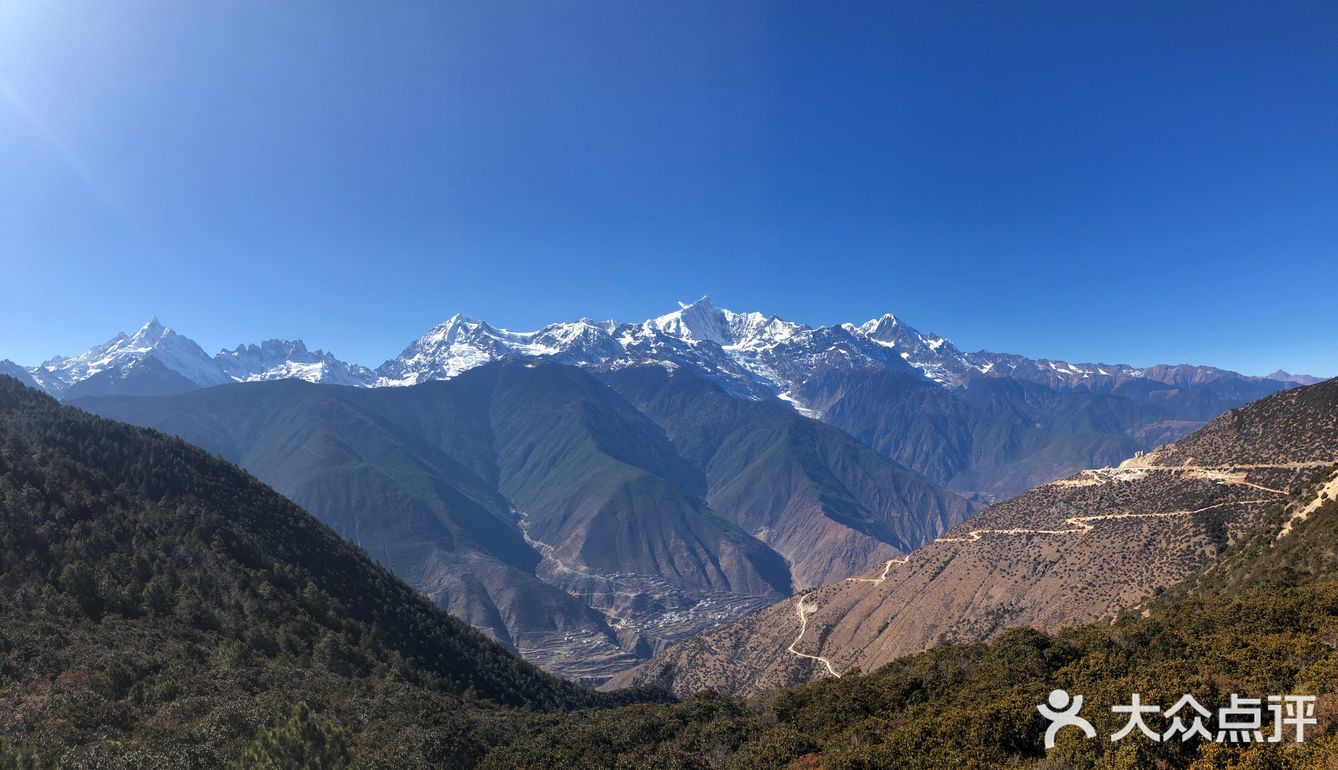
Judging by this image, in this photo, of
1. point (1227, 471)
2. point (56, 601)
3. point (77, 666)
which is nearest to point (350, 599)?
point (56, 601)

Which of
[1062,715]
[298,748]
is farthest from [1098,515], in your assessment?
[298,748]

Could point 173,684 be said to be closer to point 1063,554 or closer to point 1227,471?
point 1063,554

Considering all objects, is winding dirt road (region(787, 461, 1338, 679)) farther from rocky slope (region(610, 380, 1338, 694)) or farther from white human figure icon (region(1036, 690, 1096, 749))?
white human figure icon (region(1036, 690, 1096, 749))

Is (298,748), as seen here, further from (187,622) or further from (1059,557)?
(1059,557)

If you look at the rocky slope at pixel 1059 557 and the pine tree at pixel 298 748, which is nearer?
the pine tree at pixel 298 748

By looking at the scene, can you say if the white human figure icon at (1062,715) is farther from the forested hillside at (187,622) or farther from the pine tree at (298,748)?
the forested hillside at (187,622)

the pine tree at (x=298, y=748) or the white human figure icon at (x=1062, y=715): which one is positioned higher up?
the white human figure icon at (x=1062, y=715)

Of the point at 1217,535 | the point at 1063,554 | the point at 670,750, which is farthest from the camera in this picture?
the point at 1063,554

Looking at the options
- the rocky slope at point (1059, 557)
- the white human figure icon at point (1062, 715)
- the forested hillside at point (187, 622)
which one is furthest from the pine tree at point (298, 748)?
the rocky slope at point (1059, 557)
